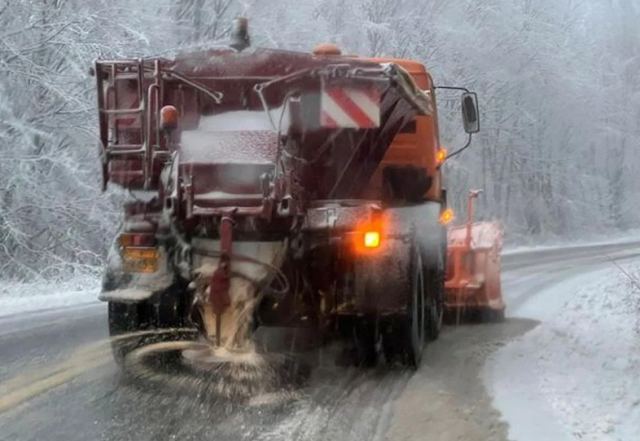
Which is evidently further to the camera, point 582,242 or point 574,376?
point 582,242

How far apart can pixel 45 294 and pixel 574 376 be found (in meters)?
8.13

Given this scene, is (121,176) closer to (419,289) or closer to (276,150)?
(276,150)

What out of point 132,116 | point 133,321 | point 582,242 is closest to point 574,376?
point 133,321

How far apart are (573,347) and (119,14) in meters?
10.4

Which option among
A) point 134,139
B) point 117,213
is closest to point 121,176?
point 134,139

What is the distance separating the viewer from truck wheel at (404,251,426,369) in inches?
236

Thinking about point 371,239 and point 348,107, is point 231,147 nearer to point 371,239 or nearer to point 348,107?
point 348,107

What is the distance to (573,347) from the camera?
7145mm

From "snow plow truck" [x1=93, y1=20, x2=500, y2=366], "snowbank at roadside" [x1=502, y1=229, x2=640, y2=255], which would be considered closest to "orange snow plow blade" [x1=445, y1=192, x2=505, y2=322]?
"snow plow truck" [x1=93, y1=20, x2=500, y2=366]

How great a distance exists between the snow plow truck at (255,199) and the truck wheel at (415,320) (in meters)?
0.02

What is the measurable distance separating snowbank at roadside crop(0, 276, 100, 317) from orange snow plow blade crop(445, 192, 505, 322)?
15.1ft

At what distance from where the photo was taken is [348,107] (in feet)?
18.3

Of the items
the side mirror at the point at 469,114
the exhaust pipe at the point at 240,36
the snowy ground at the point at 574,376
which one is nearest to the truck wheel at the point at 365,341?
the snowy ground at the point at 574,376

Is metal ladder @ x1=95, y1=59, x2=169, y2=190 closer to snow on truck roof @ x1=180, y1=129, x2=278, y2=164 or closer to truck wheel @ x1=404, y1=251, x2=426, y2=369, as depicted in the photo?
snow on truck roof @ x1=180, y1=129, x2=278, y2=164
